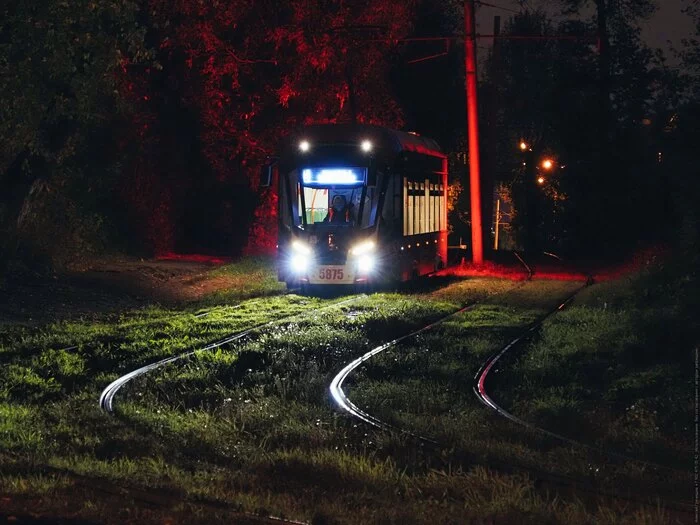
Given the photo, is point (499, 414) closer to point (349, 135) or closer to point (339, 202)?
point (339, 202)

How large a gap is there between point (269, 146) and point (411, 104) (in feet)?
31.7

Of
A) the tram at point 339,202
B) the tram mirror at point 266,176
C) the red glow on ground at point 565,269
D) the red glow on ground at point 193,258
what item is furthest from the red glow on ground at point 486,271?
the tram mirror at point 266,176

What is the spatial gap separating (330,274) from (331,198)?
1595 millimetres

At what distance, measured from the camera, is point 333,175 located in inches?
936

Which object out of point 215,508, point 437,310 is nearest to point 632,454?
point 215,508

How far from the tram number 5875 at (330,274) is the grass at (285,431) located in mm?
6021

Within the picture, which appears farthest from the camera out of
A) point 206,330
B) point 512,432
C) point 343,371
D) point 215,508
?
point 206,330

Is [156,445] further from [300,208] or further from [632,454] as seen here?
[300,208]

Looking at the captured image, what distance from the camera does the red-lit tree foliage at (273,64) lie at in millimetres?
34531

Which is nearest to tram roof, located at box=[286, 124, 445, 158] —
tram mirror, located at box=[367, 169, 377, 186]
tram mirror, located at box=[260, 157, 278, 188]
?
tram mirror, located at box=[367, 169, 377, 186]

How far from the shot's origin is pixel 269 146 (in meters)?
36.5

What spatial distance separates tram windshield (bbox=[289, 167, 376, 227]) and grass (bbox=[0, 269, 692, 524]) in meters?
6.17

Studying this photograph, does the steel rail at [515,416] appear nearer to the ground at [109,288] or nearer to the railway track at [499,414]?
the railway track at [499,414]

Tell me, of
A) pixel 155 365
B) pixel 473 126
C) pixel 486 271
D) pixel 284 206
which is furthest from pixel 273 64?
pixel 155 365
